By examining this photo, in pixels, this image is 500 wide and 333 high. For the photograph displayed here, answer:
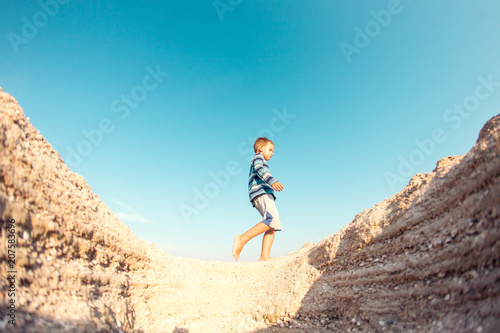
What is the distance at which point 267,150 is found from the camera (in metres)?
7.30

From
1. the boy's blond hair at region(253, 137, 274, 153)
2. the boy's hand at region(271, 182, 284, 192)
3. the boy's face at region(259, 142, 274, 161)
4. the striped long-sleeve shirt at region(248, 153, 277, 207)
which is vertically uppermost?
the boy's blond hair at region(253, 137, 274, 153)

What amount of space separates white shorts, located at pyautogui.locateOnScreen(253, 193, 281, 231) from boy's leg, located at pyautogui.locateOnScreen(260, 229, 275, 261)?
0.24 m

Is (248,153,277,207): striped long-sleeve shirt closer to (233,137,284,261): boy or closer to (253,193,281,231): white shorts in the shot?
(233,137,284,261): boy

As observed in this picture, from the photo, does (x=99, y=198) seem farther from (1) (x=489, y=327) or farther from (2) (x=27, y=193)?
(1) (x=489, y=327)

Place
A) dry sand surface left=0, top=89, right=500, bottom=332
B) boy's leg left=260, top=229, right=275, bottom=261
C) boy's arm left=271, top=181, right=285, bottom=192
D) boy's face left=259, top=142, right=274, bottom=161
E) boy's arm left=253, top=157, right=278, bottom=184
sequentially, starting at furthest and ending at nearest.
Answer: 1. boy's face left=259, top=142, right=274, bottom=161
2. boy's leg left=260, top=229, right=275, bottom=261
3. boy's arm left=253, top=157, right=278, bottom=184
4. boy's arm left=271, top=181, right=285, bottom=192
5. dry sand surface left=0, top=89, right=500, bottom=332

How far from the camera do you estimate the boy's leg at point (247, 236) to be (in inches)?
255

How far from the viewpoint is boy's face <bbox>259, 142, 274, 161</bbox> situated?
730 cm

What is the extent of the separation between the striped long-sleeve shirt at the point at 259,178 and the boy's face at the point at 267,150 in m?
0.25

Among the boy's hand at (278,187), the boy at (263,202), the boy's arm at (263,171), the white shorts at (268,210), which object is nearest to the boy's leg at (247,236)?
the boy at (263,202)

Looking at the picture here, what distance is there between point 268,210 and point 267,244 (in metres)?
0.89

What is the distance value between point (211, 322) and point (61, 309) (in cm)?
242

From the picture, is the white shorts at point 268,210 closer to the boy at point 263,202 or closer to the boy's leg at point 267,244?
the boy at point 263,202

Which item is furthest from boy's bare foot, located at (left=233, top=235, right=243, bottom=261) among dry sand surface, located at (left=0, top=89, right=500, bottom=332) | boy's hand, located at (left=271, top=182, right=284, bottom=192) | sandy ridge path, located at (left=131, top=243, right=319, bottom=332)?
boy's hand, located at (left=271, top=182, right=284, bottom=192)

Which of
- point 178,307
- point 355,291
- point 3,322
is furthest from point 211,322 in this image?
point 3,322
